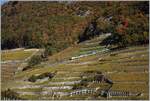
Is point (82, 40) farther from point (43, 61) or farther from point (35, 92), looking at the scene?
point (35, 92)

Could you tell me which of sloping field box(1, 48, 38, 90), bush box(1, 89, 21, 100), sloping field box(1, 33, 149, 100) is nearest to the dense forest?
sloping field box(1, 48, 38, 90)

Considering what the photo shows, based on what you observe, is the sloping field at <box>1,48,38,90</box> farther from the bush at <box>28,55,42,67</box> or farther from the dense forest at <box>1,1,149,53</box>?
the dense forest at <box>1,1,149,53</box>

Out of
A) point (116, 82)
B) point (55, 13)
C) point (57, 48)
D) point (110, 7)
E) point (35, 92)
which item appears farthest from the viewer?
point (55, 13)

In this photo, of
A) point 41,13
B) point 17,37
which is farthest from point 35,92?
point 41,13

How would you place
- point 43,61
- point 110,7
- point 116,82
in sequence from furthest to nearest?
point 110,7, point 43,61, point 116,82

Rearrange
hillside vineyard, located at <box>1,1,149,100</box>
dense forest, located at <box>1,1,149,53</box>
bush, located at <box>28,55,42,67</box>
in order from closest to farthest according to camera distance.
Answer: hillside vineyard, located at <box>1,1,149,100</box> → bush, located at <box>28,55,42,67</box> → dense forest, located at <box>1,1,149,53</box>

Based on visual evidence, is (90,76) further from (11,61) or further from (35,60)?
(11,61)

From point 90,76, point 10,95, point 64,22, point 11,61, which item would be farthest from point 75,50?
point 10,95
